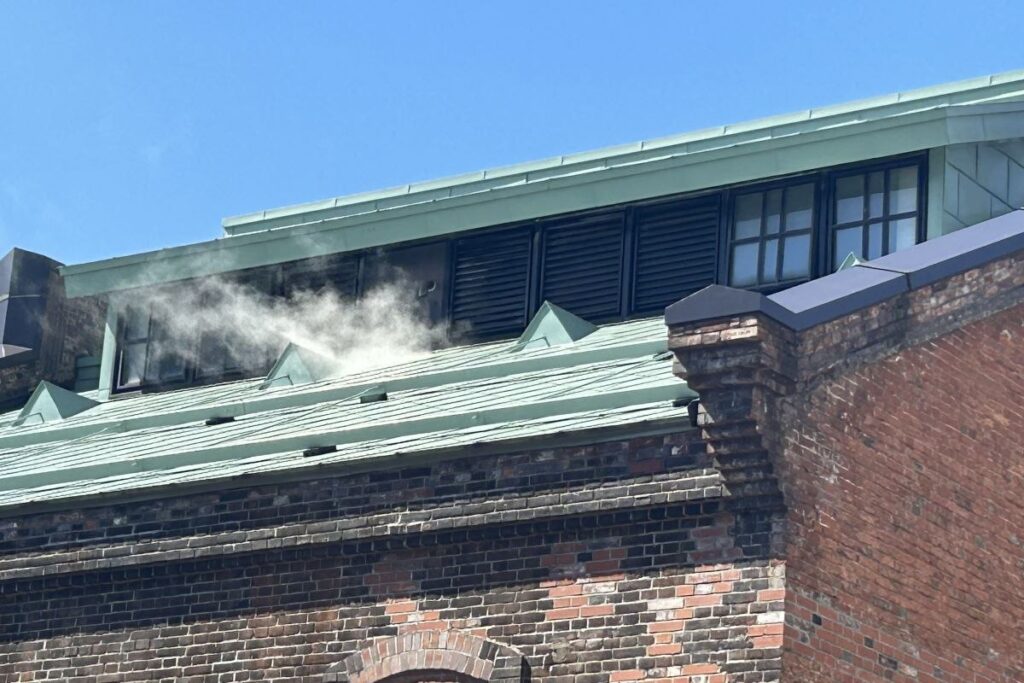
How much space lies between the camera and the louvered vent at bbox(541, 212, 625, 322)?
18.1 meters

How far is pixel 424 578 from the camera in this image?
14234 millimetres

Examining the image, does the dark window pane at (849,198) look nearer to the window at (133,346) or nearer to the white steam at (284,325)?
the white steam at (284,325)

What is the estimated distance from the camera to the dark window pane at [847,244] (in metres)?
17.1

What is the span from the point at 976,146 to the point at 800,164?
1.58 meters

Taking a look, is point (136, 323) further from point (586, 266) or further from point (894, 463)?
point (894, 463)

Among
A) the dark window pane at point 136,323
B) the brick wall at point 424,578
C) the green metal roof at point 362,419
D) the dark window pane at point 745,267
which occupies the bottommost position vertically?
the brick wall at point 424,578

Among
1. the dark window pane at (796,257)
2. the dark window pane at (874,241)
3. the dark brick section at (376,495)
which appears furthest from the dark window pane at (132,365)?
the dark window pane at (874,241)

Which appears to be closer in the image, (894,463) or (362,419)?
(894,463)

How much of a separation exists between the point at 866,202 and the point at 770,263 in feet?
3.38

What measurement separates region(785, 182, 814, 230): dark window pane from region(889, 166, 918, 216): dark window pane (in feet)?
2.52

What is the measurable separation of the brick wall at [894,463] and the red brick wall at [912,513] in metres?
0.01

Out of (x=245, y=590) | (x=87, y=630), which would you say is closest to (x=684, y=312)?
(x=245, y=590)

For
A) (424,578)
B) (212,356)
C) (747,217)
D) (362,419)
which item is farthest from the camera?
(212,356)

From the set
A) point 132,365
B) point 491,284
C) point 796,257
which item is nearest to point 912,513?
point 796,257
